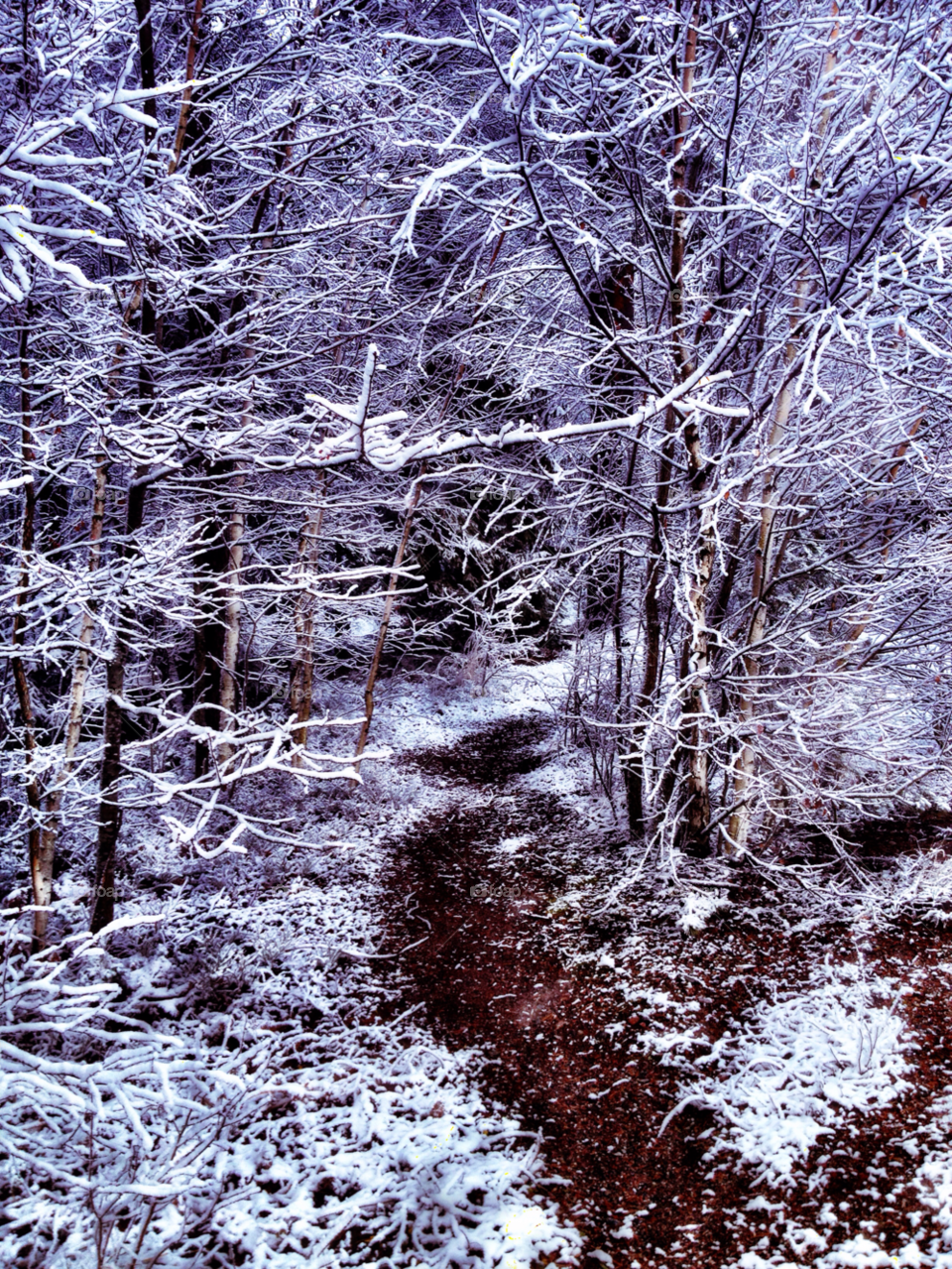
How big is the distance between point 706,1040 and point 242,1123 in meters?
2.82

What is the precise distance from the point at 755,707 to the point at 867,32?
15.4ft

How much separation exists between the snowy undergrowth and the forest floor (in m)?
0.34

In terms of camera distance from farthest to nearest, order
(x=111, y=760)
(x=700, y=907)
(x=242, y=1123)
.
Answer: (x=700, y=907) < (x=111, y=760) < (x=242, y=1123)

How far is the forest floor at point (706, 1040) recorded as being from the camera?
3.24 m

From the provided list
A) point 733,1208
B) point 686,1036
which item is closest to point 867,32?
point 686,1036

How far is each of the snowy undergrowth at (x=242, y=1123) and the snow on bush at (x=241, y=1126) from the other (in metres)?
0.01

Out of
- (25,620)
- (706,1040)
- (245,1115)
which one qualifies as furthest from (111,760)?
(706,1040)

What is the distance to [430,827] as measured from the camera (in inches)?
318

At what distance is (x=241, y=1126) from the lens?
3.91 meters

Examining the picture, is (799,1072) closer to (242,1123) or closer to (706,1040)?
(706,1040)

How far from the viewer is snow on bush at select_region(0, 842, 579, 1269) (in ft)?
8.18

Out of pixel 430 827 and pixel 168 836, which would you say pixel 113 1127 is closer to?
pixel 168 836

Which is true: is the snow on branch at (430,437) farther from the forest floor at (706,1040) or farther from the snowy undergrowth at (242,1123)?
the forest floor at (706,1040)

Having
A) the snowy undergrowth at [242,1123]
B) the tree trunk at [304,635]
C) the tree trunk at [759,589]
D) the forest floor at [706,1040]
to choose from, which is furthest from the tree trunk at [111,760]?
the tree trunk at [759,589]
